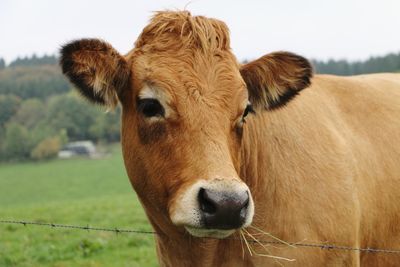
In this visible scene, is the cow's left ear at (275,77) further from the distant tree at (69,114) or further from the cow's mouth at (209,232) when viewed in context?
the distant tree at (69,114)

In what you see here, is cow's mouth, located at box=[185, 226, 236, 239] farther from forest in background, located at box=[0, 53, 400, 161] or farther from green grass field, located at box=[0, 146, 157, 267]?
forest in background, located at box=[0, 53, 400, 161]

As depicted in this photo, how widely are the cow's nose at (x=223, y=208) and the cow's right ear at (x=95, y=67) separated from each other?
1249 mm

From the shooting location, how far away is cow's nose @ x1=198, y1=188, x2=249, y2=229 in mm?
3115

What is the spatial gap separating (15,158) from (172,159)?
47.6 metres

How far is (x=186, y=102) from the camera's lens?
3.60 m

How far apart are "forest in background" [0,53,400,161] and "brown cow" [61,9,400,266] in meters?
8.63

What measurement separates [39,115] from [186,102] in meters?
34.6

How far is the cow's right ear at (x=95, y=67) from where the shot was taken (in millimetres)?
3936

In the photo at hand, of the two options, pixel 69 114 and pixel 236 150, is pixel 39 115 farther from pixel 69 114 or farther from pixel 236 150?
pixel 236 150

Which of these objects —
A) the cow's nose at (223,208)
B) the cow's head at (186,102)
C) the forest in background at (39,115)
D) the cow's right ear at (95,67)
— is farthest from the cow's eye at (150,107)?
the forest in background at (39,115)

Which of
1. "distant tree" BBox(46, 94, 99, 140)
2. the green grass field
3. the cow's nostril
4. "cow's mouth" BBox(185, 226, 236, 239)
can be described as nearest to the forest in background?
"distant tree" BBox(46, 94, 99, 140)

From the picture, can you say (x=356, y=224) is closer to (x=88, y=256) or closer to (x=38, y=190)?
→ (x=88, y=256)

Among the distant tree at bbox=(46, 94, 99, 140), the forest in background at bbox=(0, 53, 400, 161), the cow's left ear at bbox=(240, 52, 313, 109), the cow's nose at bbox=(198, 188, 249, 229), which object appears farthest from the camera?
the distant tree at bbox=(46, 94, 99, 140)

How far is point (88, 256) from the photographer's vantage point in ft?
30.1
